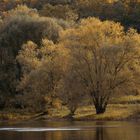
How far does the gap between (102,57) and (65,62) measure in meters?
5.29

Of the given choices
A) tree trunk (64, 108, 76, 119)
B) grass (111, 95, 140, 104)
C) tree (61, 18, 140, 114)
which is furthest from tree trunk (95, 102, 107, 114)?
grass (111, 95, 140, 104)

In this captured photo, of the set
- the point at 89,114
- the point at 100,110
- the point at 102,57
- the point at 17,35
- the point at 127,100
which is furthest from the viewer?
the point at 17,35

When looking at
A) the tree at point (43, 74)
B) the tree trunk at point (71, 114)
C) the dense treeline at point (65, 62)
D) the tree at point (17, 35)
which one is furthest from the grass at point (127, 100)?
the tree at point (17, 35)

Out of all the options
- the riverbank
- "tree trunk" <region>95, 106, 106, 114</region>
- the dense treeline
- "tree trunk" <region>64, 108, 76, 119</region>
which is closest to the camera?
the riverbank

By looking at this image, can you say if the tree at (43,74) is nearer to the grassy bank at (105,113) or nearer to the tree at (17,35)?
the grassy bank at (105,113)

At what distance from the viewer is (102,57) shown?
7675 centimetres

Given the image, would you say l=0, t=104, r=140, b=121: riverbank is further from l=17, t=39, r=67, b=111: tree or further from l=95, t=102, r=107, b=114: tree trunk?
l=17, t=39, r=67, b=111: tree

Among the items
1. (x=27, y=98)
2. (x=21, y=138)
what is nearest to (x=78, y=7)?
(x=27, y=98)

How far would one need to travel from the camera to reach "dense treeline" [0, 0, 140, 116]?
76.1 m

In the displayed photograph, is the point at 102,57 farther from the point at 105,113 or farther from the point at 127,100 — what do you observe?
the point at 127,100

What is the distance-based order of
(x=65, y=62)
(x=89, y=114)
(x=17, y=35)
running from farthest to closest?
(x=17, y=35) < (x=65, y=62) < (x=89, y=114)

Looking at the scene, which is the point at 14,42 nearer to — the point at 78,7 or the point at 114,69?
the point at 114,69

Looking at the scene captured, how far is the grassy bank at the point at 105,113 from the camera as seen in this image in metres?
74.0

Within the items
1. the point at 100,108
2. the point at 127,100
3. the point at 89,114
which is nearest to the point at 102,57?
the point at 100,108
